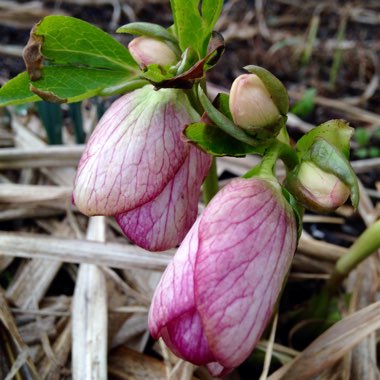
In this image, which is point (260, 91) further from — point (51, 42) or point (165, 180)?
point (51, 42)

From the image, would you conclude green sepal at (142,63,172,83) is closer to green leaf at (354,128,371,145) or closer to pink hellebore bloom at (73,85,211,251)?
pink hellebore bloom at (73,85,211,251)

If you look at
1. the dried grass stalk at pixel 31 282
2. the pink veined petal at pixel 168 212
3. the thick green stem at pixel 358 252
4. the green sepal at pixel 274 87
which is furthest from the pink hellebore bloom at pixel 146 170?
the dried grass stalk at pixel 31 282

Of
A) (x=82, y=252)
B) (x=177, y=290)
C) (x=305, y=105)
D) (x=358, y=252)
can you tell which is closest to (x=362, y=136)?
(x=305, y=105)

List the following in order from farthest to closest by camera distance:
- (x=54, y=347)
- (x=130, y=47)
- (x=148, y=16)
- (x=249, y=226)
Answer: (x=148, y=16) → (x=54, y=347) → (x=130, y=47) → (x=249, y=226)

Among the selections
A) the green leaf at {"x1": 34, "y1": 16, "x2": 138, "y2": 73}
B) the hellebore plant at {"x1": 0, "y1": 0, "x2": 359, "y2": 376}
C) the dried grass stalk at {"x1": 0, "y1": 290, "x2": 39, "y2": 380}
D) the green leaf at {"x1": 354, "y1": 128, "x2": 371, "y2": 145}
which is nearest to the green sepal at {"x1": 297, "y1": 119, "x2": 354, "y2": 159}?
the hellebore plant at {"x1": 0, "y1": 0, "x2": 359, "y2": 376}

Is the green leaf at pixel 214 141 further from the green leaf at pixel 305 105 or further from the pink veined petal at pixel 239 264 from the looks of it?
the green leaf at pixel 305 105

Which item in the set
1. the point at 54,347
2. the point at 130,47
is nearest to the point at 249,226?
the point at 130,47
